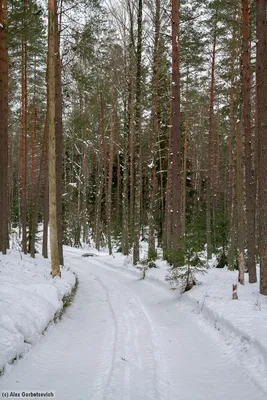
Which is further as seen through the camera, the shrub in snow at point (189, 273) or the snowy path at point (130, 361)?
the shrub in snow at point (189, 273)

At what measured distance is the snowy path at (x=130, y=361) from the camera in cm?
442

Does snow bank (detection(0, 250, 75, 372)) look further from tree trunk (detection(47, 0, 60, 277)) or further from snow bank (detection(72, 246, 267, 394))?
snow bank (detection(72, 246, 267, 394))

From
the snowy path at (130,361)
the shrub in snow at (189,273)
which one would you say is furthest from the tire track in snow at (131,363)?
the shrub in snow at (189,273)

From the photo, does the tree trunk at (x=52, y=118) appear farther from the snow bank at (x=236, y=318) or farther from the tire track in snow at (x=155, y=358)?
the snow bank at (x=236, y=318)

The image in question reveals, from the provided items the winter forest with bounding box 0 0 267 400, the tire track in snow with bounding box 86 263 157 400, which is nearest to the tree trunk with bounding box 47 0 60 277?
the winter forest with bounding box 0 0 267 400

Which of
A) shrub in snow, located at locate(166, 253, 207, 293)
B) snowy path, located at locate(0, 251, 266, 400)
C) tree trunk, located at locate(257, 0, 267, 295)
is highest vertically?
tree trunk, located at locate(257, 0, 267, 295)

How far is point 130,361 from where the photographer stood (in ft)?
17.5

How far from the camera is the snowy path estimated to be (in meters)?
4.42

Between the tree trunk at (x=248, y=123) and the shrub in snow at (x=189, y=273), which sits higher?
the tree trunk at (x=248, y=123)

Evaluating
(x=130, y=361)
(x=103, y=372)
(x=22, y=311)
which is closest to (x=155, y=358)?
(x=130, y=361)

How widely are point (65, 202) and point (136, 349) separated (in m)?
30.1

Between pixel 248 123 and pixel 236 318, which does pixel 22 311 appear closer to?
pixel 236 318

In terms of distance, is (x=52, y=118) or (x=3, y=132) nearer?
(x=52, y=118)

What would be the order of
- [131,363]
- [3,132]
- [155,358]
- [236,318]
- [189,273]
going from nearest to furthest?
[131,363] → [155,358] → [236,318] → [189,273] → [3,132]
